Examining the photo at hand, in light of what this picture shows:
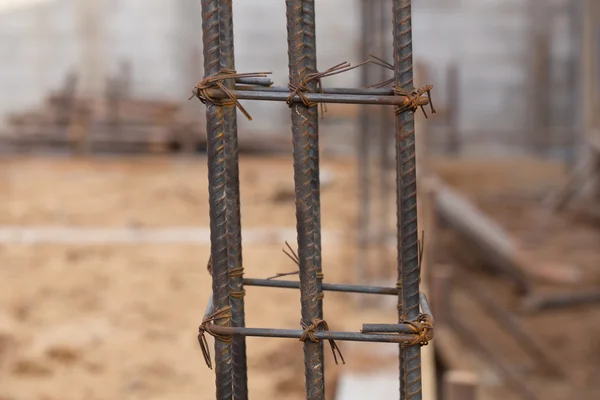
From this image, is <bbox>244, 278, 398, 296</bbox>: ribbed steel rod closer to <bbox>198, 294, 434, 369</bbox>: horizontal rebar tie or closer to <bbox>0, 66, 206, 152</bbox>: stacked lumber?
<bbox>198, 294, 434, 369</bbox>: horizontal rebar tie

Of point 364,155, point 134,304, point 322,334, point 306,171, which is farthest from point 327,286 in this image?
point 364,155

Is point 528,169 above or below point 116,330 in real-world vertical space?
above

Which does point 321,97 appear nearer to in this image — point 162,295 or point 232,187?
point 232,187

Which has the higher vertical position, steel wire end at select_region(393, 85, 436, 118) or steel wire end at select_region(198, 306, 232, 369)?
steel wire end at select_region(393, 85, 436, 118)

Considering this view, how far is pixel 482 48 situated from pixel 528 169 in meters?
7.51

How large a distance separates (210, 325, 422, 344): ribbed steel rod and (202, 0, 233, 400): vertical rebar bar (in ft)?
0.10

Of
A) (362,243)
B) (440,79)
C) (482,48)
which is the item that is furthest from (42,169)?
(482,48)

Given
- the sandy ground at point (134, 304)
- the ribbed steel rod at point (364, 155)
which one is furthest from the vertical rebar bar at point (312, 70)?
the ribbed steel rod at point (364, 155)

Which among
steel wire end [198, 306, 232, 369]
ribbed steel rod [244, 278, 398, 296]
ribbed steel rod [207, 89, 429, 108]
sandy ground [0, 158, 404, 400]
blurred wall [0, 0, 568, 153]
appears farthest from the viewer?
blurred wall [0, 0, 568, 153]

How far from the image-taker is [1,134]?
15.1 metres

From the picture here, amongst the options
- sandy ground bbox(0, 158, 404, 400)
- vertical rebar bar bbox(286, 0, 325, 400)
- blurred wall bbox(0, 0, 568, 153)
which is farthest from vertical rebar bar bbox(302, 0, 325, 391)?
blurred wall bbox(0, 0, 568, 153)

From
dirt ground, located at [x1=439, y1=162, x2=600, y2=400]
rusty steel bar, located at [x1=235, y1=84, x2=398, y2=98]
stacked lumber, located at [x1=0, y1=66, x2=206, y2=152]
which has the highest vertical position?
stacked lumber, located at [x1=0, y1=66, x2=206, y2=152]

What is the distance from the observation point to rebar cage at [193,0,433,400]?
1.54 meters

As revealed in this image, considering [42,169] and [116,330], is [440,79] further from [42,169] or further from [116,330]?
[116,330]
